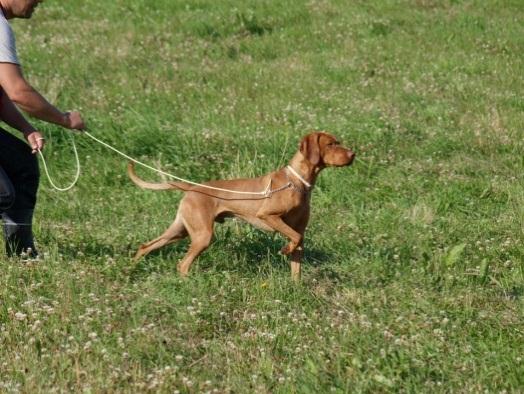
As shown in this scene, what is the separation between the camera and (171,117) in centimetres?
1027

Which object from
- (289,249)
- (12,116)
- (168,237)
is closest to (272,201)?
(289,249)

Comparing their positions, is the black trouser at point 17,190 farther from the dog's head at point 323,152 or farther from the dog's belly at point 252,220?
the dog's head at point 323,152

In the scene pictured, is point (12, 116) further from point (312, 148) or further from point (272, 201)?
point (312, 148)

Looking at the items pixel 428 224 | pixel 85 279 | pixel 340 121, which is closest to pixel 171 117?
pixel 340 121

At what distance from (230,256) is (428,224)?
6.02 feet

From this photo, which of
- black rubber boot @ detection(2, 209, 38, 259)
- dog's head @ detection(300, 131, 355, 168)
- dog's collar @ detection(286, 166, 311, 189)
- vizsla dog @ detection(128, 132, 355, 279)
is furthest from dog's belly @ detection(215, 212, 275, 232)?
black rubber boot @ detection(2, 209, 38, 259)

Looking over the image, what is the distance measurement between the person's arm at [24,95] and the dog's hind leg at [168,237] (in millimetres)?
1255

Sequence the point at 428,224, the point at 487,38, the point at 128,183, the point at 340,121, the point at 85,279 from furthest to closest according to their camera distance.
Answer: the point at 487,38
the point at 340,121
the point at 128,183
the point at 428,224
the point at 85,279

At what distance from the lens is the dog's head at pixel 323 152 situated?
21.2 feet

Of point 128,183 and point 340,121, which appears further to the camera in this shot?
point 340,121

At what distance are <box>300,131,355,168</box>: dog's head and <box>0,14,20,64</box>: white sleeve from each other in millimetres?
2079

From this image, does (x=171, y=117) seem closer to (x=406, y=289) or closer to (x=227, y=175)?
(x=227, y=175)

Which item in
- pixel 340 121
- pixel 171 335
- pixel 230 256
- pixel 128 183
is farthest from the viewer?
pixel 340 121

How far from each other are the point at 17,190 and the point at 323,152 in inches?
79.7
